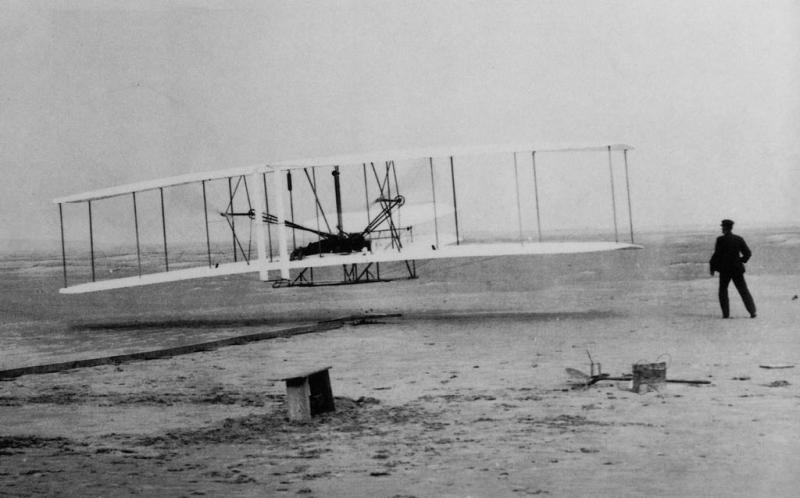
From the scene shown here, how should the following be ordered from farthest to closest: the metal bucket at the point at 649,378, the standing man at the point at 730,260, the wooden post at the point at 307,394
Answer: the standing man at the point at 730,260 < the metal bucket at the point at 649,378 < the wooden post at the point at 307,394

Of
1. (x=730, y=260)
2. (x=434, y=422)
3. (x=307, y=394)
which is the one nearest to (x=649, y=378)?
(x=434, y=422)

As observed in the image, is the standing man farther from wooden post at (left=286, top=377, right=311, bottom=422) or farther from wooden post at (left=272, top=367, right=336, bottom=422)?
wooden post at (left=286, top=377, right=311, bottom=422)

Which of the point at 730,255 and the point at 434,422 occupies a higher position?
the point at 730,255

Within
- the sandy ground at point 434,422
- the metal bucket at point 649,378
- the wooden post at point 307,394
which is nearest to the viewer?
the sandy ground at point 434,422

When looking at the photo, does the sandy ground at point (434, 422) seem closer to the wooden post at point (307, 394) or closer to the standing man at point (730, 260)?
the wooden post at point (307, 394)

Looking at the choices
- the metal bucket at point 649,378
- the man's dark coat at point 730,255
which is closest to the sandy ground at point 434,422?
the metal bucket at point 649,378

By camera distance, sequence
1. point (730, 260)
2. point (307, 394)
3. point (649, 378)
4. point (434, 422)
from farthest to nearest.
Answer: point (730, 260) → point (649, 378) → point (307, 394) → point (434, 422)

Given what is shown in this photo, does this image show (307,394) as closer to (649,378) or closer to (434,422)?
(434,422)

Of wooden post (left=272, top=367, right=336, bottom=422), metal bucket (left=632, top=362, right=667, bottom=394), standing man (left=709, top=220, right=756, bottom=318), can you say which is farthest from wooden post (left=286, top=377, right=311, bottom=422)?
standing man (left=709, top=220, right=756, bottom=318)
